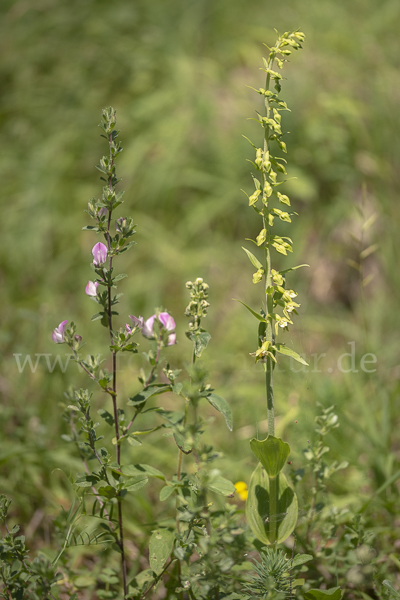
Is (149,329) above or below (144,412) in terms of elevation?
above

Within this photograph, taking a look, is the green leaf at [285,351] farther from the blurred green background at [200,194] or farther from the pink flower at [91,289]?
the blurred green background at [200,194]

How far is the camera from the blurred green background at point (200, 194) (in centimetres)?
239

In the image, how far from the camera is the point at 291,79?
3.99m

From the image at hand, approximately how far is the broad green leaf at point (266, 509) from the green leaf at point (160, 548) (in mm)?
244

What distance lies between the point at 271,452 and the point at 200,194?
300 centimetres

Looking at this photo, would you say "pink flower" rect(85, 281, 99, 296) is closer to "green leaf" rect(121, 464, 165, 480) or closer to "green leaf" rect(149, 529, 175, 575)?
"green leaf" rect(121, 464, 165, 480)

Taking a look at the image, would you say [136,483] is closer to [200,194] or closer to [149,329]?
[149,329]

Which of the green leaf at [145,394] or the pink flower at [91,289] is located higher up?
the pink flower at [91,289]

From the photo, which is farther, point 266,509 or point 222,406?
point 266,509

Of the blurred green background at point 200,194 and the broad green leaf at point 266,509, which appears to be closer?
the broad green leaf at point 266,509

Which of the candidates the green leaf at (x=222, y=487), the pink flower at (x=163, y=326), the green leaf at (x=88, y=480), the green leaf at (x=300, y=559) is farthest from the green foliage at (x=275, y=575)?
the pink flower at (x=163, y=326)

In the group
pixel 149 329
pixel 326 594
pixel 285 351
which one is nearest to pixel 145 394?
pixel 149 329

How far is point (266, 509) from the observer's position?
4.79 ft

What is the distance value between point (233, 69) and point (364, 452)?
402cm
